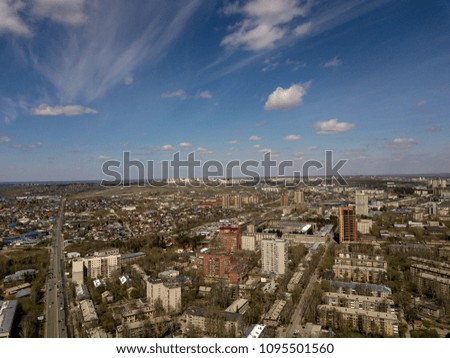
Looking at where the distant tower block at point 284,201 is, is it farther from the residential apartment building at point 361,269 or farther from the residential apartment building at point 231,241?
the residential apartment building at point 361,269

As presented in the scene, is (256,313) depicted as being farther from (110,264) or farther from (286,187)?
(286,187)

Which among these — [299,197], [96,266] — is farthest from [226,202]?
[96,266]

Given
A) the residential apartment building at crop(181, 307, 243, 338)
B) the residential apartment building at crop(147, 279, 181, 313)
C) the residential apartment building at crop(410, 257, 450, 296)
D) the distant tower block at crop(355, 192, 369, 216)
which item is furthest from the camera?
the distant tower block at crop(355, 192, 369, 216)

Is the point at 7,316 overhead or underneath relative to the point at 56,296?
overhead

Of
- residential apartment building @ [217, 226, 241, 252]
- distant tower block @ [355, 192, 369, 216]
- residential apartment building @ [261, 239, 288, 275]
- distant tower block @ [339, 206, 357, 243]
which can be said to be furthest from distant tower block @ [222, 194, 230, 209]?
residential apartment building @ [261, 239, 288, 275]

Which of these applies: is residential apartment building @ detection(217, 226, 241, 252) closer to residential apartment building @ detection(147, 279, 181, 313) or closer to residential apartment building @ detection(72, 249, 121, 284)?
residential apartment building @ detection(72, 249, 121, 284)

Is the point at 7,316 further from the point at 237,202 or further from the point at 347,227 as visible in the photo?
the point at 237,202

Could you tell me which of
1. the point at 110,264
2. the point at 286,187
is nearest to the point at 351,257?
the point at 110,264

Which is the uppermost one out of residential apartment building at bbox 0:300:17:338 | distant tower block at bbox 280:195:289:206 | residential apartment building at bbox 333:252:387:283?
distant tower block at bbox 280:195:289:206
